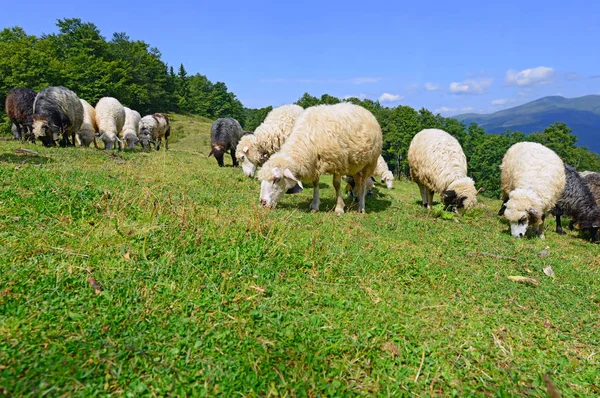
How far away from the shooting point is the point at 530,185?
980 cm

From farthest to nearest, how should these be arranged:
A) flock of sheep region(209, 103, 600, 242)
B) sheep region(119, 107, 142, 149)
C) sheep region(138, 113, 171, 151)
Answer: sheep region(138, 113, 171, 151) → sheep region(119, 107, 142, 149) → flock of sheep region(209, 103, 600, 242)

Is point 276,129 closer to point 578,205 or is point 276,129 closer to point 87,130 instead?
point 578,205

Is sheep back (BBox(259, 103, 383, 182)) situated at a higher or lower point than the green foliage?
lower

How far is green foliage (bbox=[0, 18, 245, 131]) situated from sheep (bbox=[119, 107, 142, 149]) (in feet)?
88.7

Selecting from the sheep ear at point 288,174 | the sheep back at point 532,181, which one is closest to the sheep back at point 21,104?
the sheep ear at point 288,174

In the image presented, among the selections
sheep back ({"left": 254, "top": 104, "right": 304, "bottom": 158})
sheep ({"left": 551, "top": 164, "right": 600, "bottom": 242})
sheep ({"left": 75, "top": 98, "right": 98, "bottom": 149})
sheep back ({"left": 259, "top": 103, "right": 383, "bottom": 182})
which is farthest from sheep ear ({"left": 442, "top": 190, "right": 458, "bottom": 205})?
sheep ({"left": 75, "top": 98, "right": 98, "bottom": 149})

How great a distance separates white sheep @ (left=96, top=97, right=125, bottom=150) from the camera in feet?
58.6

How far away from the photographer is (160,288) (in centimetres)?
340

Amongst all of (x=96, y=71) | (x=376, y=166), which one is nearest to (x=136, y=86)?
(x=96, y=71)

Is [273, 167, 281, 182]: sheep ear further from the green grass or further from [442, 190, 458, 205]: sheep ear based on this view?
[442, 190, 458, 205]: sheep ear

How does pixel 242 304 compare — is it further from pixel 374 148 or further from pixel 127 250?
pixel 374 148

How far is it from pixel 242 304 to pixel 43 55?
64.3 metres

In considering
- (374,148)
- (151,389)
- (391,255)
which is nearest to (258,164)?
(374,148)

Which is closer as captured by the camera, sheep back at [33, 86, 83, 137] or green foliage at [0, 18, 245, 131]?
sheep back at [33, 86, 83, 137]
